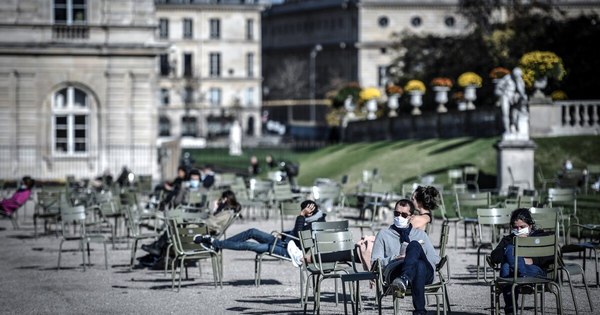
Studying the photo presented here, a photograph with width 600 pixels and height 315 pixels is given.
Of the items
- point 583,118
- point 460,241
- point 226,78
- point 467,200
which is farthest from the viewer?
point 226,78

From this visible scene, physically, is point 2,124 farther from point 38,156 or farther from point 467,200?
point 467,200

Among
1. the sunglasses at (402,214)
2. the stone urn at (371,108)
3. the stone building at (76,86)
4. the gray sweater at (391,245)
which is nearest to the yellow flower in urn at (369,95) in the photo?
the stone urn at (371,108)

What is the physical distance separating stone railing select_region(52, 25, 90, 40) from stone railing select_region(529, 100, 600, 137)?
16.3m

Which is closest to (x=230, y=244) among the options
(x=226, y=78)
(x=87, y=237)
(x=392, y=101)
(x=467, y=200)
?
(x=87, y=237)

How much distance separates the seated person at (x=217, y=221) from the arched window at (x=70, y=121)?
29160 millimetres

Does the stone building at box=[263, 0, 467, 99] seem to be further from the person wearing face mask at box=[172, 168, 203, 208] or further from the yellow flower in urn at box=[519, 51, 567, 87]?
the person wearing face mask at box=[172, 168, 203, 208]

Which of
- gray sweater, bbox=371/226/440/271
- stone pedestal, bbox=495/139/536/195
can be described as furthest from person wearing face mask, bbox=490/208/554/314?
stone pedestal, bbox=495/139/536/195

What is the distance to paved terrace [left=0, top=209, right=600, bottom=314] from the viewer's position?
1908cm

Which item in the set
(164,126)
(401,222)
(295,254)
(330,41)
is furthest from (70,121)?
(330,41)

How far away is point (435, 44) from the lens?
98938 mm

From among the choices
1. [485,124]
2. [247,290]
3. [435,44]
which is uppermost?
[435,44]

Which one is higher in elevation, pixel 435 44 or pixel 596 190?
pixel 435 44

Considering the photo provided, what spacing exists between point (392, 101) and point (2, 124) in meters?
22.5

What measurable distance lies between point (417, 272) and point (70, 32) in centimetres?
3758
